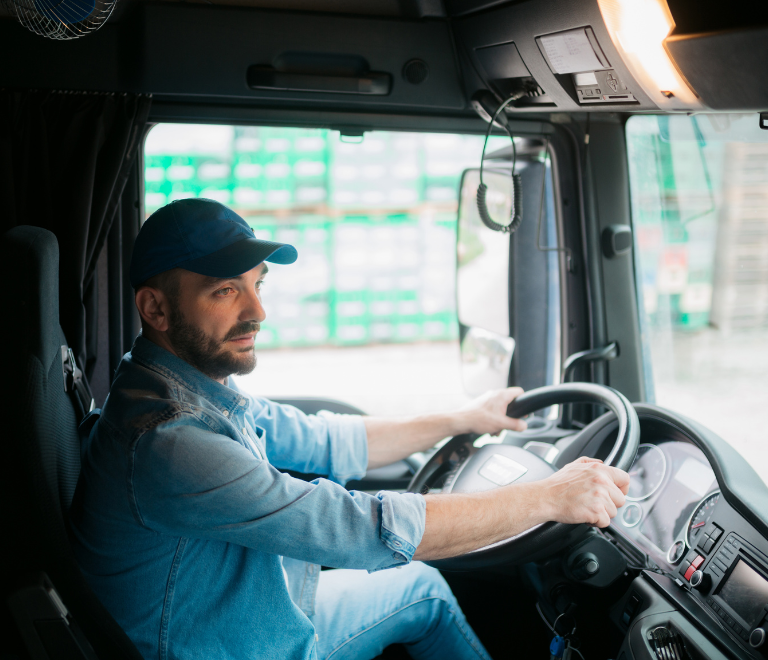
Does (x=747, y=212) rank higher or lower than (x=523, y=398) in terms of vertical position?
higher

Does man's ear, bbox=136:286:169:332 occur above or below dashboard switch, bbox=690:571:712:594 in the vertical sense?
above

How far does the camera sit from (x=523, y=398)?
76.2 inches

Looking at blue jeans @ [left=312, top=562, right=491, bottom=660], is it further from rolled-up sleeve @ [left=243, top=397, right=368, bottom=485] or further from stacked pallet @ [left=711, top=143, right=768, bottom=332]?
stacked pallet @ [left=711, top=143, right=768, bottom=332]

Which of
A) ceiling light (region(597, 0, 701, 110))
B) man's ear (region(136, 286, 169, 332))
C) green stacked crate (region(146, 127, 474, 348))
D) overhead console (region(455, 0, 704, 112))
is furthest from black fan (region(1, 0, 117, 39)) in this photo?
green stacked crate (region(146, 127, 474, 348))

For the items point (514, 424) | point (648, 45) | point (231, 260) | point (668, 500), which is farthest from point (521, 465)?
point (648, 45)

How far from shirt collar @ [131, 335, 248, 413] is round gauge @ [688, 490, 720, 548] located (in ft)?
3.47

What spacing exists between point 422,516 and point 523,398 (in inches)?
27.3

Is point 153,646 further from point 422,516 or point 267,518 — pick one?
Result: point 422,516

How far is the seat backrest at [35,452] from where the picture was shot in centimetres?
122

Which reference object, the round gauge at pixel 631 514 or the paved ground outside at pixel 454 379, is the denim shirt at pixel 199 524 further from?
the paved ground outside at pixel 454 379

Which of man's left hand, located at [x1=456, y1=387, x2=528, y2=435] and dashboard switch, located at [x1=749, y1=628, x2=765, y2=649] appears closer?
dashboard switch, located at [x1=749, y1=628, x2=765, y2=649]

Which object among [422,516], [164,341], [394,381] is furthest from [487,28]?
[394,381]

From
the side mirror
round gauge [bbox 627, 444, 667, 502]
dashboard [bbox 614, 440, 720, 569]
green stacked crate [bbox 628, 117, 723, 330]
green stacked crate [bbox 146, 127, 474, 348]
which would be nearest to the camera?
dashboard [bbox 614, 440, 720, 569]

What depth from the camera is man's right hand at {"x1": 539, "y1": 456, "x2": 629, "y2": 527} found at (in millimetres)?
1352
